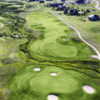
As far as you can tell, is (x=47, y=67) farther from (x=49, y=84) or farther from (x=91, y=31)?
(x=91, y=31)

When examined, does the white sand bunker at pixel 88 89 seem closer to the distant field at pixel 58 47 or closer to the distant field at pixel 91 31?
the distant field at pixel 58 47

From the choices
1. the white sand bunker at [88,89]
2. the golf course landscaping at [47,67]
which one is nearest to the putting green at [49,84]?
the golf course landscaping at [47,67]

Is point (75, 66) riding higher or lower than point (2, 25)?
lower

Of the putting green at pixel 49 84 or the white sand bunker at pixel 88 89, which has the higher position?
the putting green at pixel 49 84

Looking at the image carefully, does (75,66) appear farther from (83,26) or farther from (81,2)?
(81,2)

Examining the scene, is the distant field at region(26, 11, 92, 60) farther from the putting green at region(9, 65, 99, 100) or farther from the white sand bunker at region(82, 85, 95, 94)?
the white sand bunker at region(82, 85, 95, 94)

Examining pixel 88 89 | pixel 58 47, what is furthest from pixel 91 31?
pixel 88 89

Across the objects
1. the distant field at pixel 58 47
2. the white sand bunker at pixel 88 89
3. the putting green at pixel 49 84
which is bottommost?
the white sand bunker at pixel 88 89

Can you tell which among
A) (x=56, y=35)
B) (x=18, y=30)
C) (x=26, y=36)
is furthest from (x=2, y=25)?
(x=56, y=35)

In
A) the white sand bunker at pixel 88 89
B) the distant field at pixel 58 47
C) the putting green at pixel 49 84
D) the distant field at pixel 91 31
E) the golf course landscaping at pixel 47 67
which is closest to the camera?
the putting green at pixel 49 84

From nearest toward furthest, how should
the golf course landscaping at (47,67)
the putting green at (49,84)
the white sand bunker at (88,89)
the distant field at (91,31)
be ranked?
the putting green at (49,84) → the golf course landscaping at (47,67) → the white sand bunker at (88,89) → the distant field at (91,31)

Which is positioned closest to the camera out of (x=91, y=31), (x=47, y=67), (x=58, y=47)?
(x=47, y=67)
